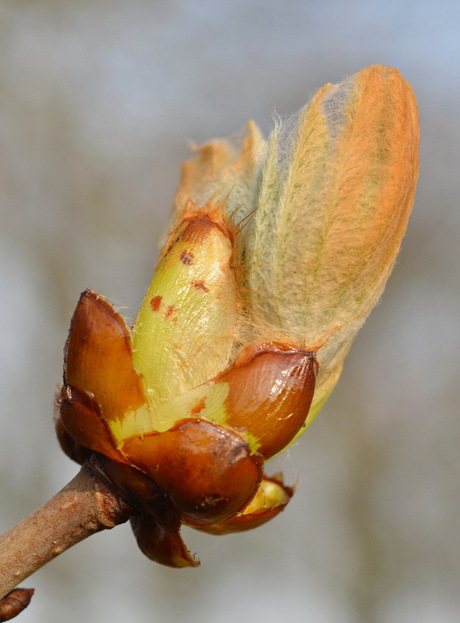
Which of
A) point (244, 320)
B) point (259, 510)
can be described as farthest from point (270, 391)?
point (259, 510)

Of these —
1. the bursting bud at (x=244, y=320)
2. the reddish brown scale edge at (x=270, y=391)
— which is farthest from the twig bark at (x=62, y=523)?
the reddish brown scale edge at (x=270, y=391)

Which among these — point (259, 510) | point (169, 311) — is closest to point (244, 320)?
point (169, 311)

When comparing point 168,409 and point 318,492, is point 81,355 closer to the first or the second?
point 168,409

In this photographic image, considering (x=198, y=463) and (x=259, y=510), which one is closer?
(x=198, y=463)

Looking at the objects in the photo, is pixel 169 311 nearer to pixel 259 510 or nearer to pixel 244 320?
pixel 244 320

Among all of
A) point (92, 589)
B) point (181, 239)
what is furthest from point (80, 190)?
point (181, 239)

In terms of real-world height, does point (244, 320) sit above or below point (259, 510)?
above

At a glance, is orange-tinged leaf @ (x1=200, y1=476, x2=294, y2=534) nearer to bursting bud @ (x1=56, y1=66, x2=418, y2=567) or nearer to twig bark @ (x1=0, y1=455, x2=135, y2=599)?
bursting bud @ (x1=56, y1=66, x2=418, y2=567)

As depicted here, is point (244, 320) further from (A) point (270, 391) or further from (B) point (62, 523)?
(B) point (62, 523)
